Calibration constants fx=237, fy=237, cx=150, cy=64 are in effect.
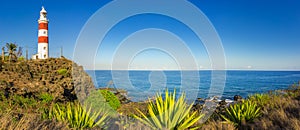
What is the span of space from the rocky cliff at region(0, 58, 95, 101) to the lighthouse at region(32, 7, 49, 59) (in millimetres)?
4313

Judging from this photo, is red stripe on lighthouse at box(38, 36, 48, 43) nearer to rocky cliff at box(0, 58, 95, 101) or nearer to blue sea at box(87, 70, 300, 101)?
rocky cliff at box(0, 58, 95, 101)

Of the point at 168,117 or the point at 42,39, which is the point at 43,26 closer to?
the point at 42,39

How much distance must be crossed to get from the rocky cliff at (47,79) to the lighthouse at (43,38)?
431 centimetres

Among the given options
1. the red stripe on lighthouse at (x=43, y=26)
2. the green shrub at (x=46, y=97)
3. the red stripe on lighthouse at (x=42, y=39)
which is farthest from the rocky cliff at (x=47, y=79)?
the red stripe on lighthouse at (x=43, y=26)

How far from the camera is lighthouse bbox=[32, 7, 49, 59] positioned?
21839mm

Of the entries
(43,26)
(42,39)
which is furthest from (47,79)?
(43,26)

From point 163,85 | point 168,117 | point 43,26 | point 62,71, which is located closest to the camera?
Answer: point 168,117

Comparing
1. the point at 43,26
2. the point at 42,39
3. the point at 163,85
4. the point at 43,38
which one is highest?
the point at 43,26

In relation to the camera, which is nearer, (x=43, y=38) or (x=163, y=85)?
(x=163, y=85)

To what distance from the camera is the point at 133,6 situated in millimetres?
9672

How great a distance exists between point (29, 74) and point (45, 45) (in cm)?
908

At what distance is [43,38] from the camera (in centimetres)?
2234

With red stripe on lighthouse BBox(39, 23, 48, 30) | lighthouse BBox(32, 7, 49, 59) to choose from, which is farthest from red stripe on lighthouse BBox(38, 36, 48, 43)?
red stripe on lighthouse BBox(39, 23, 48, 30)

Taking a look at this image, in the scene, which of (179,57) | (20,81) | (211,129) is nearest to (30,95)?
(20,81)
